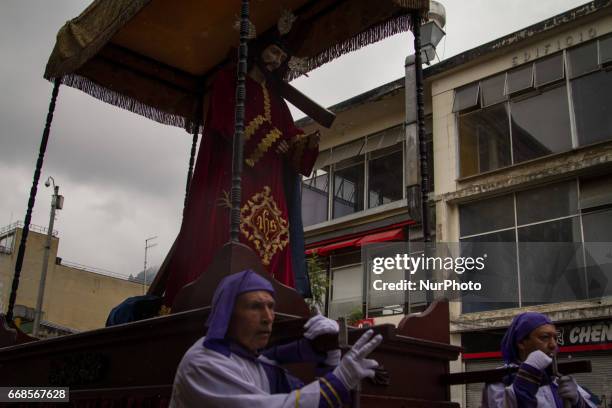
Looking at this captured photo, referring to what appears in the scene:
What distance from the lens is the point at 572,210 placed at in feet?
49.5

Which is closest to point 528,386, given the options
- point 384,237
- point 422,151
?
point 422,151

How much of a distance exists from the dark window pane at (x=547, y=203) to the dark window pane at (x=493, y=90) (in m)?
2.89

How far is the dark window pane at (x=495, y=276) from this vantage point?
15.6 m

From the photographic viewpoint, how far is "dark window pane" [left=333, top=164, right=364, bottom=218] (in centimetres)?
2069

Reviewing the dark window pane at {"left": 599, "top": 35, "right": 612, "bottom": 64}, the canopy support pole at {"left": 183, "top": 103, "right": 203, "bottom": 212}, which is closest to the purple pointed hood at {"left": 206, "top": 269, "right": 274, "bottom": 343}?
the canopy support pole at {"left": 183, "top": 103, "right": 203, "bottom": 212}

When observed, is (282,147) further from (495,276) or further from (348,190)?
(348,190)

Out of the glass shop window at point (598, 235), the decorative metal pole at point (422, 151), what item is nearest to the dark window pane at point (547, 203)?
the glass shop window at point (598, 235)

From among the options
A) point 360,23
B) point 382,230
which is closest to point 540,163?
point 382,230

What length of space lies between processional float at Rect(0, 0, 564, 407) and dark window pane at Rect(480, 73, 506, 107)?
12.2m

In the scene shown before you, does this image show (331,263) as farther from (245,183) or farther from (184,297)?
(184,297)

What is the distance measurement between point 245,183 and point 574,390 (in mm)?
2952

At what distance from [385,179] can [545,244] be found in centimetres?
607

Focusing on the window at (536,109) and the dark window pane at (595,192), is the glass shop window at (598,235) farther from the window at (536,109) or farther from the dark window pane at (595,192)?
the window at (536,109)

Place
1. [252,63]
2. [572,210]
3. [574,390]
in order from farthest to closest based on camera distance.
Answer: [572,210] → [252,63] → [574,390]
